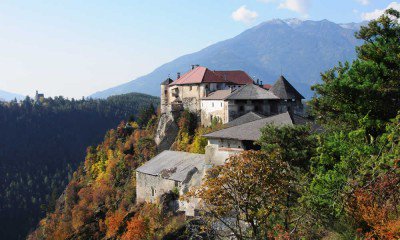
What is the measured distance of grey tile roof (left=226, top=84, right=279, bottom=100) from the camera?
44.7 meters

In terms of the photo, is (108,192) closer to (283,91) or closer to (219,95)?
(219,95)

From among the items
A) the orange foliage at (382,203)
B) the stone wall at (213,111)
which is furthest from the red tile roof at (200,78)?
the orange foliage at (382,203)

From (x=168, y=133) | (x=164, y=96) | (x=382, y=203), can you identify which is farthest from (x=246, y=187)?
(x=164, y=96)

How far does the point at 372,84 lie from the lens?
1938 cm

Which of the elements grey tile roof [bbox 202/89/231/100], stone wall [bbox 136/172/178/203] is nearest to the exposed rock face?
grey tile roof [bbox 202/89/231/100]

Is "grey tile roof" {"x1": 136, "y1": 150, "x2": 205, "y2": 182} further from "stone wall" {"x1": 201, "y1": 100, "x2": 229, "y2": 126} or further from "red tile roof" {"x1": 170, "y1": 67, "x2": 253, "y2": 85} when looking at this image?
"red tile roof" {"x1": 170, "y1": 67, "x2": 253, "y2": 85}

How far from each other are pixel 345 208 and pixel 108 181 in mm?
55663

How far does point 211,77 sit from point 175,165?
21649 mm

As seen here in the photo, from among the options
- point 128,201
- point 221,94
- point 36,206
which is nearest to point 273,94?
point 221,94

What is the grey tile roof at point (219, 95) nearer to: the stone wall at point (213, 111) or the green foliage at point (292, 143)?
the stone wall at point (213, 111)

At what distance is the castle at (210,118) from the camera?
30500 millimetres

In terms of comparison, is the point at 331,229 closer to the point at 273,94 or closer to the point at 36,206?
the point at 273,94

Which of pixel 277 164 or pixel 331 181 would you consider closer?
pixel 331 181

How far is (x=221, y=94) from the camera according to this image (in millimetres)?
52719
